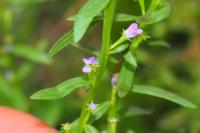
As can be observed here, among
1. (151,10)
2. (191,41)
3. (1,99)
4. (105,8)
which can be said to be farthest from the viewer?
(191,41)

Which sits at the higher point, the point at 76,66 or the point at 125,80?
the point at 76,66

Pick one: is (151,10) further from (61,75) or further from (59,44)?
(61,75)

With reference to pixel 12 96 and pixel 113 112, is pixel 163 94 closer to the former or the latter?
pixel 113 112

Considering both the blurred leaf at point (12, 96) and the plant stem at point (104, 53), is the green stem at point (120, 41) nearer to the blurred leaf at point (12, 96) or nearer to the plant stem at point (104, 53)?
the plant stem at point (104, 53)

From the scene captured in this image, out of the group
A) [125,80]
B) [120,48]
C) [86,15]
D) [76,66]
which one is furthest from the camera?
[76,66]

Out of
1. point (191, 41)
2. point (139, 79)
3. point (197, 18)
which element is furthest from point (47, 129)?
point (191, 41)

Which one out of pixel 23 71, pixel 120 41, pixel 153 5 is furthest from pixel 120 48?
pixel 23 71
